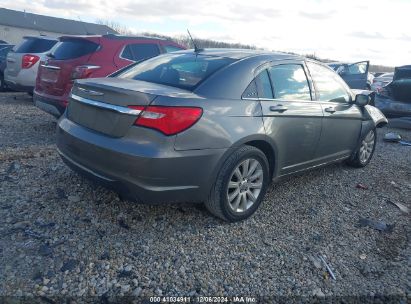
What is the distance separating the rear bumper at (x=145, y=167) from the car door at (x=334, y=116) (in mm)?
1873

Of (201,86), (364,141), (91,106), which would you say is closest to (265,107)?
(201,86)

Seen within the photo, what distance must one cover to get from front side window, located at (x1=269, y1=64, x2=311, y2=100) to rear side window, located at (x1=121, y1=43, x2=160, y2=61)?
352 centimetres

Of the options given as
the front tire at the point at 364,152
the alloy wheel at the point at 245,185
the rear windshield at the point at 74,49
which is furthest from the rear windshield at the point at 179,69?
the front tire at the point at 364,152

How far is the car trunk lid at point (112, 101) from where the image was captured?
9.71 feet

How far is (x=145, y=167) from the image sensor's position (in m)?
2.86

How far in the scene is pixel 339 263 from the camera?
3.10 m

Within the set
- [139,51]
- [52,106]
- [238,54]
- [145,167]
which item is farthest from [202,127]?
[139,51]

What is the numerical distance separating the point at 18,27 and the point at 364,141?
53313 mm

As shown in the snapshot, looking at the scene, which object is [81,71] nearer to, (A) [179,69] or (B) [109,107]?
(A) [179,69]

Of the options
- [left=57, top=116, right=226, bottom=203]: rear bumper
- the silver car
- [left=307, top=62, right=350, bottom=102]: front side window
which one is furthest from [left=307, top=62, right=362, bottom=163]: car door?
the silver car

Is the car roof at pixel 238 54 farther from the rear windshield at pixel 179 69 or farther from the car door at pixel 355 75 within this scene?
the car door at pixel 355 75

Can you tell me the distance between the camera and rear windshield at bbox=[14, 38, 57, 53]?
31.3 feet

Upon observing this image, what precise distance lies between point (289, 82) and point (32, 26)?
5424 centimetres

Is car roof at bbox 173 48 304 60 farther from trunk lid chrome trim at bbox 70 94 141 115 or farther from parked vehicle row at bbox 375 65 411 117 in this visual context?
parked vehicle row at bbox 375 65 411 117
